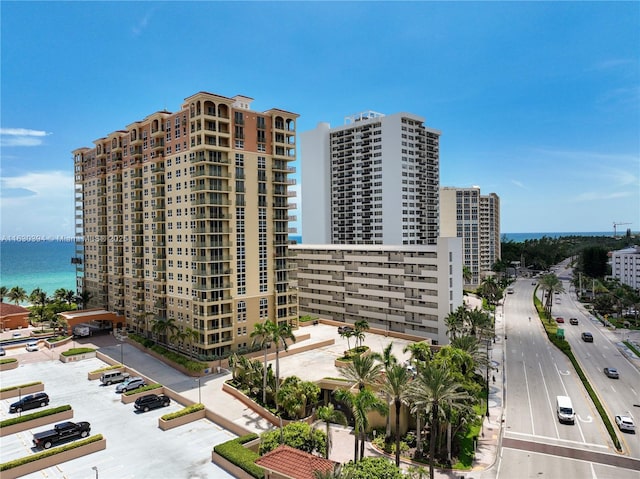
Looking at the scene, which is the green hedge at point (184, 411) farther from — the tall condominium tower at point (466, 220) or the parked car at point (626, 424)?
the tall condominium tower at point (466, 220)

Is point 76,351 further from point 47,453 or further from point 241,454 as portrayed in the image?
point 241,454

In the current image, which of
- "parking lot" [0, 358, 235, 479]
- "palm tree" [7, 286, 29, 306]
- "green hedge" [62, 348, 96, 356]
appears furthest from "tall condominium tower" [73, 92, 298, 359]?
"palm tree" [7, 286, 29, 306]

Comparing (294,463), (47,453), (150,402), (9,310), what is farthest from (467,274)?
(9,310)

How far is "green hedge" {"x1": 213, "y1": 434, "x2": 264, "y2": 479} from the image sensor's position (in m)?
29.4

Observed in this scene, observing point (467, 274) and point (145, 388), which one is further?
point (467, 274)

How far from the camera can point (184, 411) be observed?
39.6 meters

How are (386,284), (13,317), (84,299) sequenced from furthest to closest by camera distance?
(84,299) < (13,317) < (386,284)

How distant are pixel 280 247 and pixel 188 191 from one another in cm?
1550

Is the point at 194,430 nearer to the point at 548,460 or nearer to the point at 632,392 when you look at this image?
the point at 548,460

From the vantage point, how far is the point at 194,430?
124 ft

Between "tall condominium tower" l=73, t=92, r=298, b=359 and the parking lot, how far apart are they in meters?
11.9

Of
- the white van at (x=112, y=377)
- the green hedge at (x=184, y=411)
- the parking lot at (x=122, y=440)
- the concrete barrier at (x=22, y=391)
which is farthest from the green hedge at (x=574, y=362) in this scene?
the concrete barrier at (x=22, y=391)

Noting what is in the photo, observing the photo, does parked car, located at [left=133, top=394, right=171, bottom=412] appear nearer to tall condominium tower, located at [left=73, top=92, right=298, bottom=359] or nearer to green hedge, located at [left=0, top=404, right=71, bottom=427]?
green hedge, located at [left=0, top=404, right=71, bottom=427]

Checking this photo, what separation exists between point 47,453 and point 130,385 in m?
14.8
